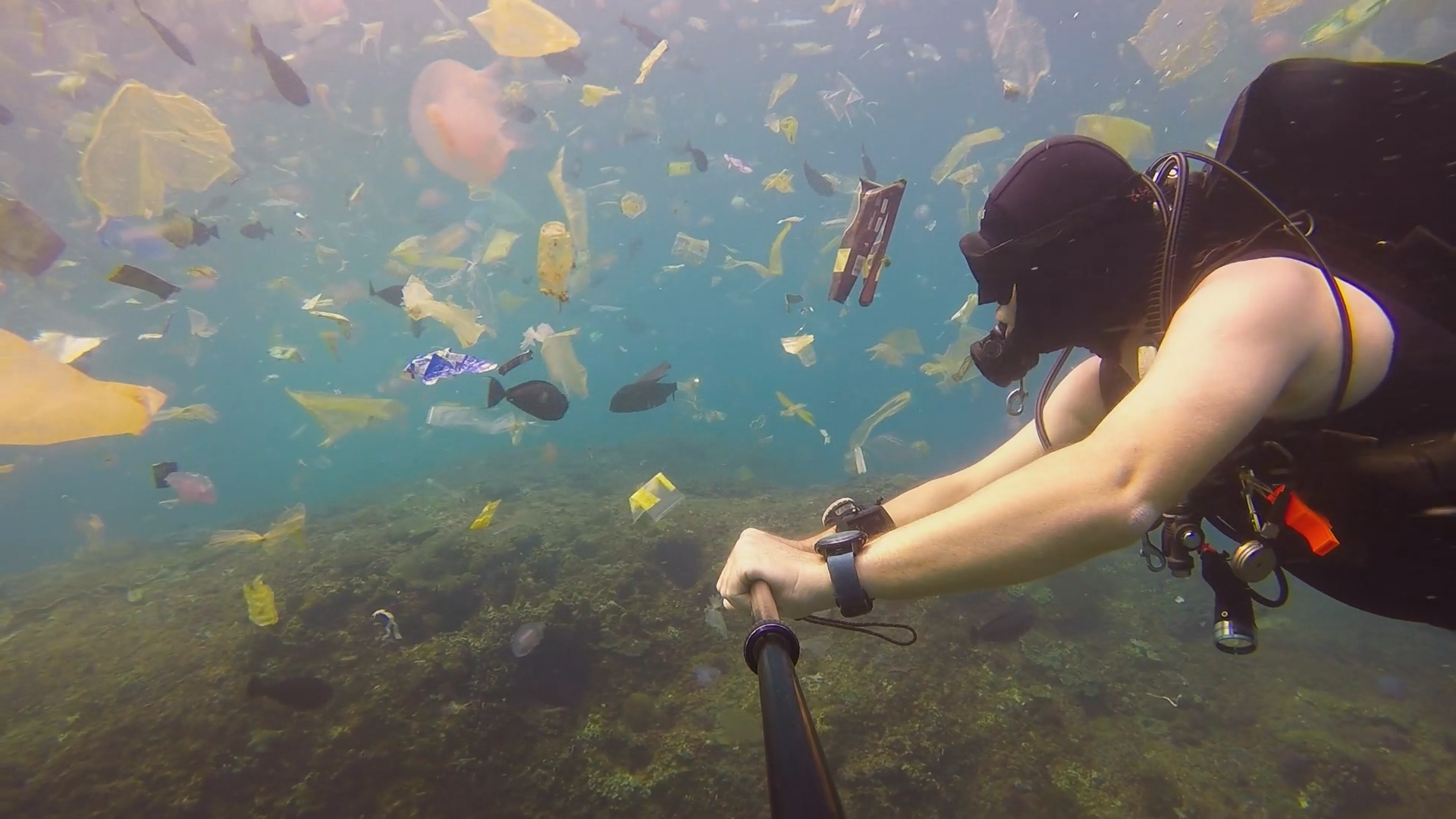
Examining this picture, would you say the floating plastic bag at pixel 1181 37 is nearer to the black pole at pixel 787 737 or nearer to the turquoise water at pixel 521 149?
the turquoise water at pixel 521 149

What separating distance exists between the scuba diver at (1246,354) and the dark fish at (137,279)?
7776 mm

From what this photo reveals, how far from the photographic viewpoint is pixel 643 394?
6.99m

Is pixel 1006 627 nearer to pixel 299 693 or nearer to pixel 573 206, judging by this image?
pixel 299 693

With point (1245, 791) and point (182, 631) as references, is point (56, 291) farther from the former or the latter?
point (1245, 791)

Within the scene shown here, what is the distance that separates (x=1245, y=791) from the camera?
5.81m

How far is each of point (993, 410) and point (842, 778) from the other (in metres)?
54.0

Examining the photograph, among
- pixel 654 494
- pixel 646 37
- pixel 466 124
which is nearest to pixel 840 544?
pixel 654 494

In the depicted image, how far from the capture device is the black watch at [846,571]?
5.30ft

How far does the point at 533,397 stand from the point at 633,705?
3.35 meters

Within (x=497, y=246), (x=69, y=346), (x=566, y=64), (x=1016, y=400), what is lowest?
(x=497, y=246)

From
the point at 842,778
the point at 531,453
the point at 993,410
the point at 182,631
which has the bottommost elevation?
the point at 993,410

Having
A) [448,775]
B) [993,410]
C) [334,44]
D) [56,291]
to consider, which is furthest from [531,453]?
[993,410]

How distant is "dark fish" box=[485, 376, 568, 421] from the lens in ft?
19.9

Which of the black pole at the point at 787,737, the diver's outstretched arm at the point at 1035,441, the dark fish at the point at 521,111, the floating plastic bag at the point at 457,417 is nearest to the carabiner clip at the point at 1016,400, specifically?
the diver's outstretched arm at the point at 1035,441
